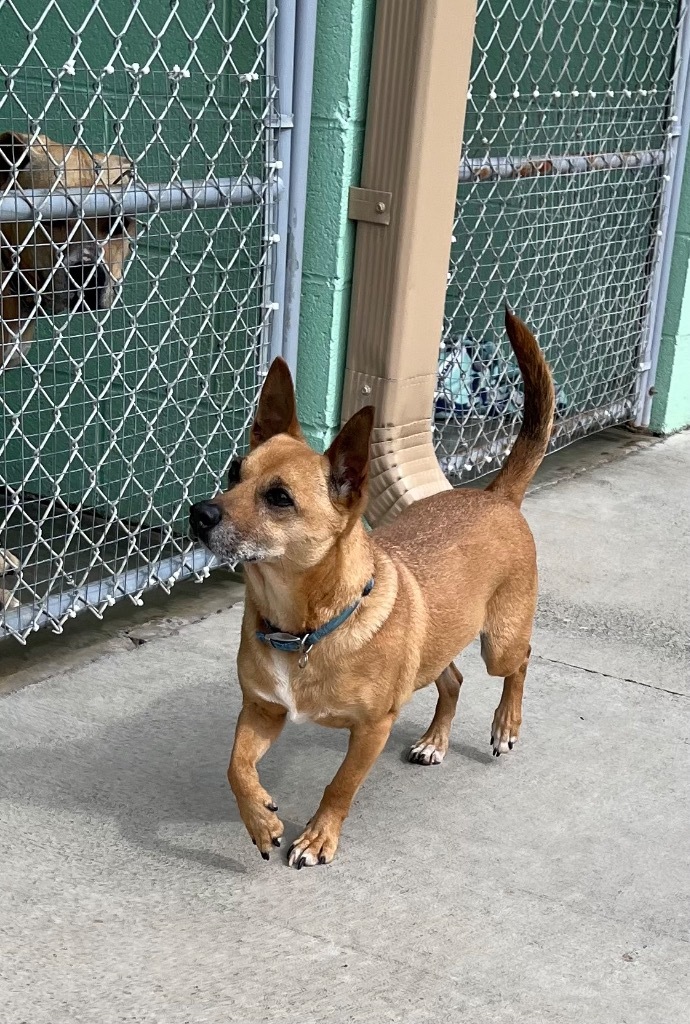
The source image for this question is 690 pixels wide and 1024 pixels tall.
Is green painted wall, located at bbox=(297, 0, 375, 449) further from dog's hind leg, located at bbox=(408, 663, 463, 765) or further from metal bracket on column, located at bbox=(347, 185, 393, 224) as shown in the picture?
dog's hind leg, located at bbox=(408, 663, 463, 765)

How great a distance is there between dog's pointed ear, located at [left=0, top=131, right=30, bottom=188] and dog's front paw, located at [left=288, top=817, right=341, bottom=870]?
6.30 feet

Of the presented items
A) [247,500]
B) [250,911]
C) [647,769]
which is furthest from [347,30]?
[250,911]

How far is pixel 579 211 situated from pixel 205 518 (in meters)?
3.86

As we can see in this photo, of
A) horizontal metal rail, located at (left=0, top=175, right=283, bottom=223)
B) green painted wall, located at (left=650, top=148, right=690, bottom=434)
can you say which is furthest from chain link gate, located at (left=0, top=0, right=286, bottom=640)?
green painted wall, located at (left=650, top=148, right=690, bottom=434)

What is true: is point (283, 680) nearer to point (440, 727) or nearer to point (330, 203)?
point (440, 727)

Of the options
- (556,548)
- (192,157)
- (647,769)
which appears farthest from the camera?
(556,548)

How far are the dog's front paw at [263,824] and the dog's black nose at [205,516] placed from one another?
612 mm

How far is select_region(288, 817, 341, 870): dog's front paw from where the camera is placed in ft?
9.06

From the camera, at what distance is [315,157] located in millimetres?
4191

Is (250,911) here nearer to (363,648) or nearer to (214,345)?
(363,648)

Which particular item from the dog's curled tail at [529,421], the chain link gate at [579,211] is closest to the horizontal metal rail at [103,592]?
the dog's curled tail at [529,421]

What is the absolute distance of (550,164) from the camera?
203 inches

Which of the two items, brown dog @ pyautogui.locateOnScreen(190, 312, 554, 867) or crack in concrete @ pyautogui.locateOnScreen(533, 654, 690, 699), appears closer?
brown dog @ pyautogui.locateOnScreen(190, 312, 554, 867)

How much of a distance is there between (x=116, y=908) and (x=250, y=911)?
0.90 feet
